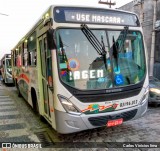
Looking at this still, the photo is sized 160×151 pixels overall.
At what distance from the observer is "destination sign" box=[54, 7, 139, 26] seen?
178 inches

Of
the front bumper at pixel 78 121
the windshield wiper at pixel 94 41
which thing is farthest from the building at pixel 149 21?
the front bumper at pixel 78 121

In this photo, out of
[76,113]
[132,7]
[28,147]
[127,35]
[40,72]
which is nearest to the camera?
[76,113]

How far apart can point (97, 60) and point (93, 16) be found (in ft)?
3.24

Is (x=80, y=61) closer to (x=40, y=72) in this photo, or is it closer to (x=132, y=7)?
(x=40, y=72)

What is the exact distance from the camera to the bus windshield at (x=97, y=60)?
14.6 ft

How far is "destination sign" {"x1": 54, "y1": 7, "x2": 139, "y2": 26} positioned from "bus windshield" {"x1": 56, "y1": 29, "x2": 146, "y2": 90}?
0.75 ft

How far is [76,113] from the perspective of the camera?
437 centimetres

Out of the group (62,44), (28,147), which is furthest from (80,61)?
(28,147)

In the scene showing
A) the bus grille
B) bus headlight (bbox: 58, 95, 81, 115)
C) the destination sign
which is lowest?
the bus grille

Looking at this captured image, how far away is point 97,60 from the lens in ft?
15.4

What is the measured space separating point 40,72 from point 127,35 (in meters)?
2.38

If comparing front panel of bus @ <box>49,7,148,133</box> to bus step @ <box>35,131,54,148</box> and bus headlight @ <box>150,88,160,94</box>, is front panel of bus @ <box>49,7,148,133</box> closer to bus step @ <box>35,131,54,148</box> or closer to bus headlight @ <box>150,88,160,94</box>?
bus step @ <box>35,131,54,148</box>

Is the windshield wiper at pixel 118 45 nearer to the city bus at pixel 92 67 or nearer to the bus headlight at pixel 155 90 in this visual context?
the city bus at pixel 92 67

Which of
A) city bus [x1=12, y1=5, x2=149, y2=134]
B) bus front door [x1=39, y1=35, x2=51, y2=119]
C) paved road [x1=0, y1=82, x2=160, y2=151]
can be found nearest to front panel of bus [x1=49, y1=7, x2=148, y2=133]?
city bus [x1=12, y1=5, x2=149, y2=134]
